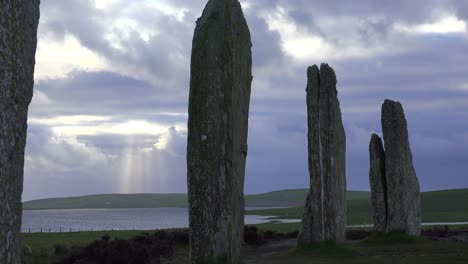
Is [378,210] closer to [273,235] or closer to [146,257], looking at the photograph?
[273,235]

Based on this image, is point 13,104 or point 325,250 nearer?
point 13,104

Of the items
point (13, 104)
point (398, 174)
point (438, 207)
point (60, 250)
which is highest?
point (398, 174)

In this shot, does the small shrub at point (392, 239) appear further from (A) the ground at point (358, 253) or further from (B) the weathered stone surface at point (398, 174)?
(B) the weathered stone surface at point (398, 174)

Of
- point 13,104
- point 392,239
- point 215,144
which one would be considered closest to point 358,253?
point 392,239

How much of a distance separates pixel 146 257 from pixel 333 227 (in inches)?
288

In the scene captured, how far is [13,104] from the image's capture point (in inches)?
277

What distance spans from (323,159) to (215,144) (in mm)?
9116

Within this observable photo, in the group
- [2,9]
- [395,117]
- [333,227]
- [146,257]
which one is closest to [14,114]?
[2,9]

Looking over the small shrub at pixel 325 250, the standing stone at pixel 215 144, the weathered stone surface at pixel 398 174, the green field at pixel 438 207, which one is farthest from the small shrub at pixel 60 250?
the green field at pixel 438 207

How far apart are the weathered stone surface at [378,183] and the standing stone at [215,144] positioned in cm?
1375

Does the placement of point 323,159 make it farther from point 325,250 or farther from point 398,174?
point 398,174

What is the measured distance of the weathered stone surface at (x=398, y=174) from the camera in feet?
94.3

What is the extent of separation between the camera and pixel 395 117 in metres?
29.5

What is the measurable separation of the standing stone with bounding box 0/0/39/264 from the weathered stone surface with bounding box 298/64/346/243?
59.7ft
